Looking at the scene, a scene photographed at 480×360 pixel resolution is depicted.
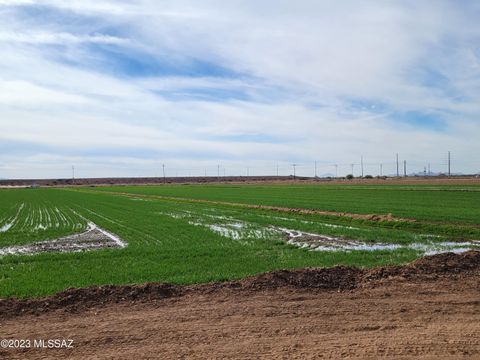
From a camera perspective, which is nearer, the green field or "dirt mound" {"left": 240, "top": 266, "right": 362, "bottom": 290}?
"dirt mound" {"left": 240, "top": 266, "right": 362, "bottom": 290}

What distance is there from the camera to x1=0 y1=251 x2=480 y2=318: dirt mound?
379 inches

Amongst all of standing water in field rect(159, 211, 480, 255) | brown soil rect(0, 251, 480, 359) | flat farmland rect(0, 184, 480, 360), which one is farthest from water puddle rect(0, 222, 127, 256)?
brown soil rect(0, 251, 480, 359)

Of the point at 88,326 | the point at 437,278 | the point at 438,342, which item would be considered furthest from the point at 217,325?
the point at 437,278

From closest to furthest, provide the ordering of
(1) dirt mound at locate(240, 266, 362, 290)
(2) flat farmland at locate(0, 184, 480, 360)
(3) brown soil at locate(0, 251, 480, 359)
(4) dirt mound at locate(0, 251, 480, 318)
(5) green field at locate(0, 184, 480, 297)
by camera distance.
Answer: (3) brown soil at locate(0, 251, 480, 359), (2) flat farmland at locate(0, 184, 480, 360), (4) dirt mound at locate(0, 251, 480, 318), (1) dirt mound at locate(240, 266, 362, 290), (5) green field at locate(0, 184, 480, 297)

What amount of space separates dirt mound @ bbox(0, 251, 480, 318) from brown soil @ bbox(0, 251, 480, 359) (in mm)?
27

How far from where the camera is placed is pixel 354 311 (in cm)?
879

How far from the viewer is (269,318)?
8.40 metres

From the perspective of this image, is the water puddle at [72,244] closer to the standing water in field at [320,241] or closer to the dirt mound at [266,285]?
the standing water in field at [320,241]

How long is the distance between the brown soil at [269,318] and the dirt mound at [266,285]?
0.03 meters

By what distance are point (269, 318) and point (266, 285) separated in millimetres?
2502

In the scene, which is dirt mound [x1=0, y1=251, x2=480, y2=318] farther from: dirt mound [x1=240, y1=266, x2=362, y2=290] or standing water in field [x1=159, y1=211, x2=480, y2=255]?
standing water in field [x1=159, y1=211, x2=480, y2=255]

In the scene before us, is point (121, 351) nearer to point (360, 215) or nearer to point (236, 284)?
point (236, 284)

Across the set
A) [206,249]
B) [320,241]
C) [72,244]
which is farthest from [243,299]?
[72,244]

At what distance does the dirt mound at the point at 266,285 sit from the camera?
9633 mm
